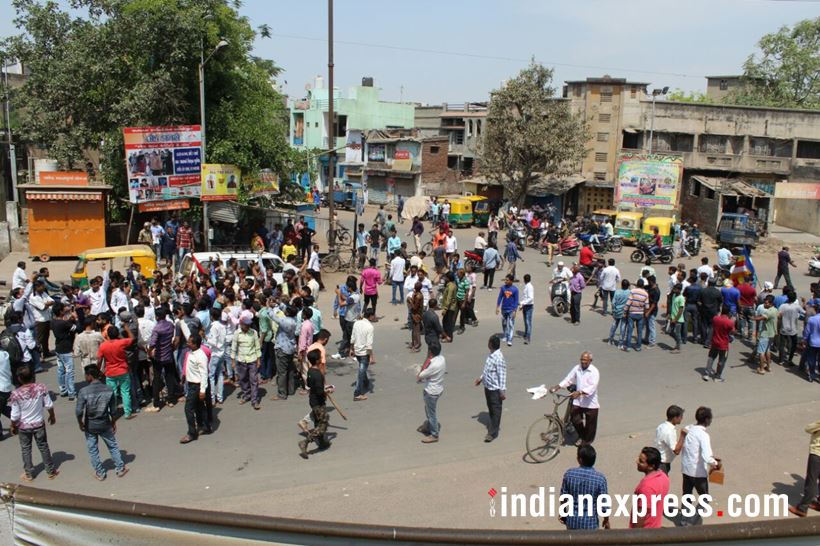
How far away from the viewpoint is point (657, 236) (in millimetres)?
27078

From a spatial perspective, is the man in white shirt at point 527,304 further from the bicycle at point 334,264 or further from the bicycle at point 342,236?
the bicycle at point 342,236

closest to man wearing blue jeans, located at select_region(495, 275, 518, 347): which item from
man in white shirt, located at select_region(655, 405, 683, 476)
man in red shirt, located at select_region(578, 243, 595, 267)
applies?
Answer: man in red shirt, located at select_region(578, 243, 595, 267)

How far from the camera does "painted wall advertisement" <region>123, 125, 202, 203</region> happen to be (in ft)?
74.2

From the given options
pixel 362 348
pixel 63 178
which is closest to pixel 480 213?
pixel 63 178

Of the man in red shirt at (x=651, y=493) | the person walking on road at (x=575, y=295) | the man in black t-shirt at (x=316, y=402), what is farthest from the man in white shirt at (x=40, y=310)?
the person walking on road at (x=575, y=295)

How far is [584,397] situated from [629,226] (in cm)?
2319

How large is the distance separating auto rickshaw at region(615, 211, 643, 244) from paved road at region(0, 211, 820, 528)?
17.5 metres

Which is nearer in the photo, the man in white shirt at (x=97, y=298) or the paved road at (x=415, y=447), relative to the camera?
the paved road at (x=415, y=447)

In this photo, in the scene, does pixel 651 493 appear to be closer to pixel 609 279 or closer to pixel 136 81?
pixel 609 279

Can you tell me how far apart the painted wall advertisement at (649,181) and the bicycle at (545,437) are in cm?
2745

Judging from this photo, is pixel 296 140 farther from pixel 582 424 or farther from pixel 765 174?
pixel 582 424

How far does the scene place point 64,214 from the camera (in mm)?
24531

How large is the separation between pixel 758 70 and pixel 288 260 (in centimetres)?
4595

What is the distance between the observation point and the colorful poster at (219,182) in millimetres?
23250
